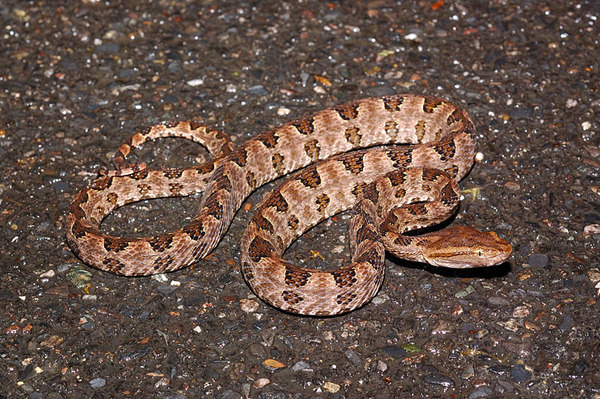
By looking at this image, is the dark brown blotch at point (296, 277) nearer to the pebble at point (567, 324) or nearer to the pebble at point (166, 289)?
the pebble at point (166, 289)

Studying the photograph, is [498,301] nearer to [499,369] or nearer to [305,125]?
[499,369]

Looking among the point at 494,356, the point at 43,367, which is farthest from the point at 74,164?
the point at 494,356

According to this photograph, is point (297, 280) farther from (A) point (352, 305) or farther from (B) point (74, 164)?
(B) point (74, 164)

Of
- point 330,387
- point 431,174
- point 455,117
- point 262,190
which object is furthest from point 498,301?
point 262,190

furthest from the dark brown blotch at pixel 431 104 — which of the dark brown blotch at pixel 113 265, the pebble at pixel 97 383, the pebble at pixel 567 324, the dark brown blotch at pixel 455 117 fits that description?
the pebble at pixel 97 383

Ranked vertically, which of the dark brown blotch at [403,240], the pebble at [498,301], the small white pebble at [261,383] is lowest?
the pebble at [498,301]

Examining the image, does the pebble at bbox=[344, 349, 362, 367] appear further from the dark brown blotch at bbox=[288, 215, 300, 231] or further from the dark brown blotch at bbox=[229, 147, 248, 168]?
the dark brown blotch at bbox=[229, 147, 248, 168]

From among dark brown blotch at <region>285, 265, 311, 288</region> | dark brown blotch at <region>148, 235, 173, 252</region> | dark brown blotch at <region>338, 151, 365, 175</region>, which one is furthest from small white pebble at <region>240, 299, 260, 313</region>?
dark brown blotch at <region>338, 151, 365, 175</region>
